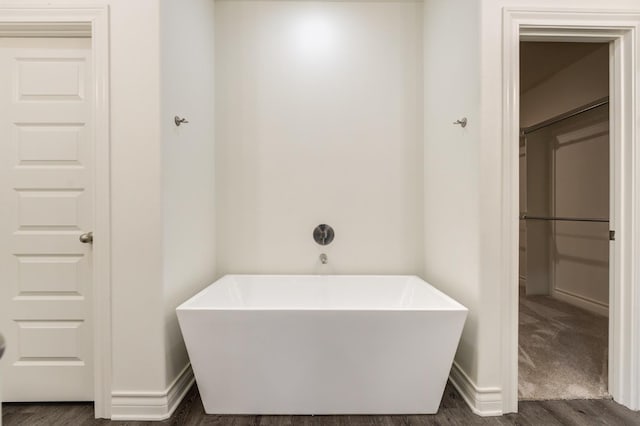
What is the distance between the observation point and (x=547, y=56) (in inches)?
136

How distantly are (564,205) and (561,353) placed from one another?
1.97m

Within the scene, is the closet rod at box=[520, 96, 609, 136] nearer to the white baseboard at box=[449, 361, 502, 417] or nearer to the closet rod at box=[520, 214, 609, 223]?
the closet rod at box=[520, 214, 609, 223]

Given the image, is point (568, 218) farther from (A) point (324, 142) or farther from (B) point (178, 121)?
(B) point (178, 121)

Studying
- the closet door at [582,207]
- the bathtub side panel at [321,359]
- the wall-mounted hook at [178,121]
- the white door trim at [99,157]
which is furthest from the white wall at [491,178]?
the closet door at [582,207]

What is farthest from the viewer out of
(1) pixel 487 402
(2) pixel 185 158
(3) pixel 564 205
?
(3) pixel 564 205

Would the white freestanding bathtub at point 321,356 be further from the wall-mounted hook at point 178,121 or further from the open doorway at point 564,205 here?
the open doorway at point 564,205

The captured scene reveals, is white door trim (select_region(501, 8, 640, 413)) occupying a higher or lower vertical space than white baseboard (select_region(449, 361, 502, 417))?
higher

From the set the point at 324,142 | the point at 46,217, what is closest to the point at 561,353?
the point at 324,142

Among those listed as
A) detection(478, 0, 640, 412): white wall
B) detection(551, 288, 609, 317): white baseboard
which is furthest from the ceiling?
detection(551, 288, 609, 317): white baseboard

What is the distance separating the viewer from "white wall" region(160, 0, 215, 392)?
5.82 feet

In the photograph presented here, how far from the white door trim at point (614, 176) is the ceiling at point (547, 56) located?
168cm

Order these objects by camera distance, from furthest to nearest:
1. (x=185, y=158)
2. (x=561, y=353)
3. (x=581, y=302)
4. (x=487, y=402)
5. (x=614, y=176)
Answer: (x=581, y=302) → (x=561, y=353) → (x=185, y=158) → (x=614, y=176) → (x=487, y=402)

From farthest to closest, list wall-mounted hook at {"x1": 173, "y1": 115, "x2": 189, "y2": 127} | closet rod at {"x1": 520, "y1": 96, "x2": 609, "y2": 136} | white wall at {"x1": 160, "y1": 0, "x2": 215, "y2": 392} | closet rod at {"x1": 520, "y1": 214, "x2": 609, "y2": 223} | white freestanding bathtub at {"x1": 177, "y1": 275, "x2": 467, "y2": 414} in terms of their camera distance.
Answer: closet rod at {"x1": 520, "y1": 214, "x2": 609, "y2": 223}, closet rod at {"x1": 520, "y1": 96, "x2": 609, "y2": 136}, wall-mounted hook at {"x1": 173, "y1": 115, "x2": 189, "y2": 127}, white wall at {"x1": 160, "y1": 0, "x2": 215, "y2": 392}, white freestanding bathtub at {"x1": 177, "y1": 275, "x2": 467, "y2": 414}

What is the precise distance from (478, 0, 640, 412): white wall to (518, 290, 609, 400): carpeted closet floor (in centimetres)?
42
